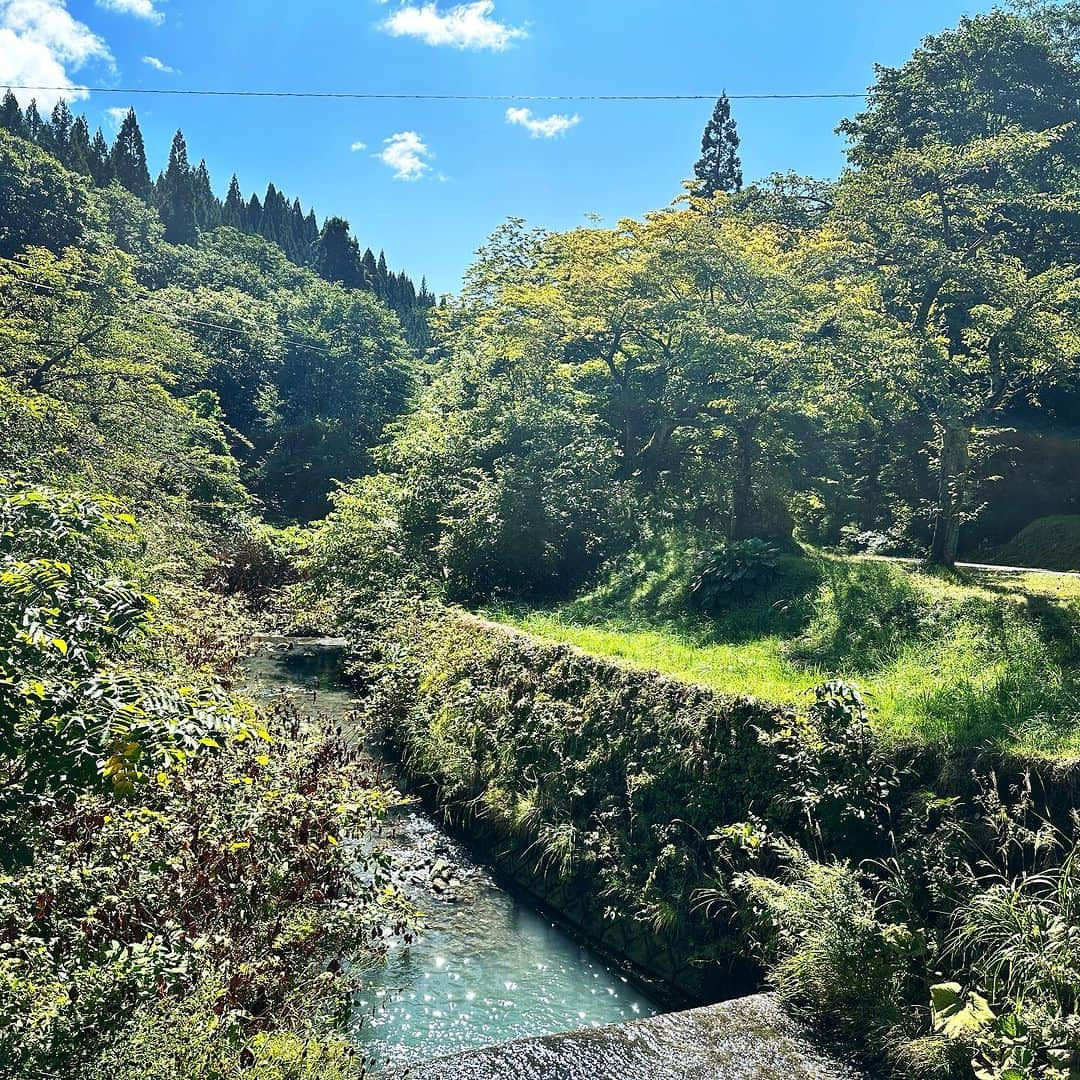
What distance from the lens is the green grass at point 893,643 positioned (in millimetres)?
6570

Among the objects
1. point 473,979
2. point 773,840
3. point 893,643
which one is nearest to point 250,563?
point 473,979

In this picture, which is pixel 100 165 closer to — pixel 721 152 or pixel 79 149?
pixel 79 149

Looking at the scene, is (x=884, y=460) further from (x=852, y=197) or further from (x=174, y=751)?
(x=174, y=751)

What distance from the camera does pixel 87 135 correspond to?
229 ft

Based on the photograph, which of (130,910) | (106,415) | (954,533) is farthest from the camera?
(106,415)

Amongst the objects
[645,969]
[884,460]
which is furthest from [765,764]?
[884,460]

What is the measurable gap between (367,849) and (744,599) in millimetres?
6428

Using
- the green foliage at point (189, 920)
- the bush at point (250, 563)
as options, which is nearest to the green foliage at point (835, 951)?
the green foliage at point (189, 920)

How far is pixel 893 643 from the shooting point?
9.02m

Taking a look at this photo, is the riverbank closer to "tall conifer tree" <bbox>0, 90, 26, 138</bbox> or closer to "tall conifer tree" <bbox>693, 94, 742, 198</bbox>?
"tall conifer tree" <bbox>693, 94, 742, 198</bbox>

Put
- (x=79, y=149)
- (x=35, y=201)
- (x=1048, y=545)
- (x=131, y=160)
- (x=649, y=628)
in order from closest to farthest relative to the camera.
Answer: (x=649, y=628) < (x=1048, y=545) < (x=35, y=201) < (x=79, y=149) < (x=131, y=160)

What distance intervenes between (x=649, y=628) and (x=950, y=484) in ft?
17.6

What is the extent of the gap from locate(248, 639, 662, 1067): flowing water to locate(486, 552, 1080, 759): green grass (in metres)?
2.90

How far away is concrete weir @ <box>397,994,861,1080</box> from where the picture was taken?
4.69 m
